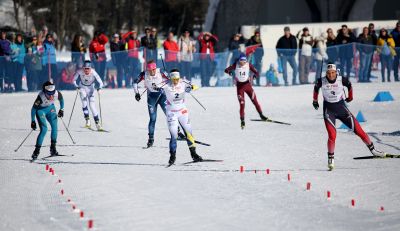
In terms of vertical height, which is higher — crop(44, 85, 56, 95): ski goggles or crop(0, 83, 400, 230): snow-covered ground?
crop(44, 85, 56, 95): ski goggles

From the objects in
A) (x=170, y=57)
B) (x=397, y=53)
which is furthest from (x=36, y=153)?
(x=397, y=53)

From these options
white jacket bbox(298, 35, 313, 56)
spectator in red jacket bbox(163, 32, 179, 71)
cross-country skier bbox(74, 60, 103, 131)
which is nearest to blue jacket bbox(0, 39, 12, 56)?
spectator in red jacket bbox(163, 32, 179, 71)

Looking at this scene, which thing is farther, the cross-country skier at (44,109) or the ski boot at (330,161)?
the cross-country skier at (44,109)

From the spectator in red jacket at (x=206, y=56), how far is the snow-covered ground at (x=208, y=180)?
5.81m

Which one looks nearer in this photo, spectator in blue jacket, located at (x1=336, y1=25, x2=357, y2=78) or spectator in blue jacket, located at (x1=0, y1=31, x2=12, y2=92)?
spectator in blue jacket, located at (x1=0, y1=31, x2=12, y2=92)

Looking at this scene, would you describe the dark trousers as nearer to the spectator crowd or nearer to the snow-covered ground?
the spectator crowd

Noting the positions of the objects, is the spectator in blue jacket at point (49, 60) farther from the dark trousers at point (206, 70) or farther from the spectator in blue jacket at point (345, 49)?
the spectator in blue jacket at point (345, 49)

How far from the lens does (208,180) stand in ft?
51.5

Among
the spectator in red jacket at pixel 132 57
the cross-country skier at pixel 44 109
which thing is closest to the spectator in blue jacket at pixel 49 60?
the spectator in red jacket at pixel 132 57

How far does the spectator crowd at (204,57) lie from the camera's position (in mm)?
30453

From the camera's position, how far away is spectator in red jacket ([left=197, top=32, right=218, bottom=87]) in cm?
3114

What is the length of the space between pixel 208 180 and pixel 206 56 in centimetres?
1582

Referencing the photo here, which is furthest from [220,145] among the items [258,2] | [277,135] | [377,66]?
[258,2]

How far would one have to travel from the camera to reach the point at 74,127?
938 inches
